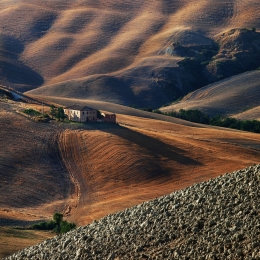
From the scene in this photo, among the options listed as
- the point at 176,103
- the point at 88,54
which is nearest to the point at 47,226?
the point at 176,103

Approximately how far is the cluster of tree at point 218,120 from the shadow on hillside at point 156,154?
2277 cm

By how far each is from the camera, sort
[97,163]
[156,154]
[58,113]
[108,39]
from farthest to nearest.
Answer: [108,39] < [58,113] < [156,154] < [97,163]

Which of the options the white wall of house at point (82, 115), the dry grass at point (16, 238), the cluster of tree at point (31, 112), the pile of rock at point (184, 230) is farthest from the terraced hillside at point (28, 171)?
the pile of rock at point (184, 230)

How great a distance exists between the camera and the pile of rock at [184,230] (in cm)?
2366

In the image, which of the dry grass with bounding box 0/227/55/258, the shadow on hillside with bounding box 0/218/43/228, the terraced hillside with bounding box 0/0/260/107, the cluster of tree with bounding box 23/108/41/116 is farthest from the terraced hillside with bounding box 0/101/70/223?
the terraced hillside with bounding box 0/0/260/107

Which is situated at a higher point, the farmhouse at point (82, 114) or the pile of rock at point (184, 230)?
the pile of rock at point (184, 230)

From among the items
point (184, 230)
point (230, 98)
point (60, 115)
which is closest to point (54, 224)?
point (184, 230)

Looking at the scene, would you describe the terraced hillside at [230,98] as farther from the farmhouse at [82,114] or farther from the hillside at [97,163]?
the farmhouse at [82,114]

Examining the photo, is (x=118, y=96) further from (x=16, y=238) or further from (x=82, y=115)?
(x=16, y=238)

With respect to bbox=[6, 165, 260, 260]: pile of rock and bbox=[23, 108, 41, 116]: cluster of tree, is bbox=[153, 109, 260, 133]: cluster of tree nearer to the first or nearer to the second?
bbox=[23, 108, 41, 116]: cluster of tree

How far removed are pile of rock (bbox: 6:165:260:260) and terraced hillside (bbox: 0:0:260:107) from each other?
94.3 m

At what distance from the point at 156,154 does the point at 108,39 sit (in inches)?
3437

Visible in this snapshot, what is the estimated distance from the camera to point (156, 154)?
6981cm

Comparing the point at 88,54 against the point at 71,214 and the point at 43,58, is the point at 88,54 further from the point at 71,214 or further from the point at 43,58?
the point at 71,214
